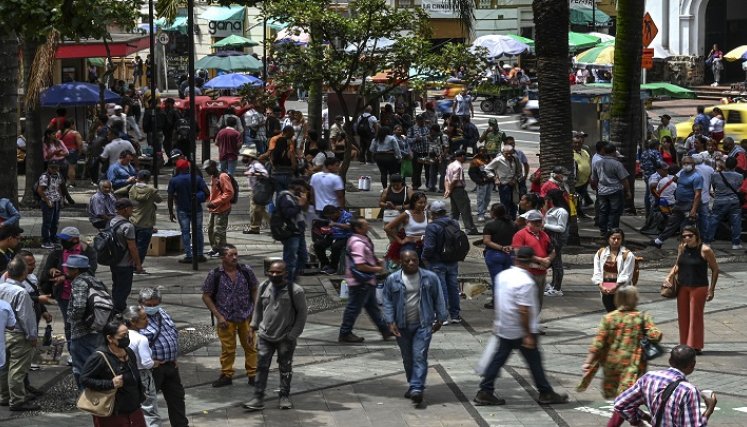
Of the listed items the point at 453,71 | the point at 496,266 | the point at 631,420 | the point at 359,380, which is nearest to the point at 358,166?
the point at 453,71

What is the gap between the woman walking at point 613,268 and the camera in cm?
1479

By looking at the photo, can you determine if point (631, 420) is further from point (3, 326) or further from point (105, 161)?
point (105, 161)

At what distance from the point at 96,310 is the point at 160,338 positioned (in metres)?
1.20

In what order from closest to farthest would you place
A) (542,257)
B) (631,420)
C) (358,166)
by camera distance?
(631,420)
(542,257)
(358,166)

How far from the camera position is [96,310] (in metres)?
12.6

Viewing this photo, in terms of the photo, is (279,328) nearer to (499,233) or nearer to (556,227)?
(499,233)

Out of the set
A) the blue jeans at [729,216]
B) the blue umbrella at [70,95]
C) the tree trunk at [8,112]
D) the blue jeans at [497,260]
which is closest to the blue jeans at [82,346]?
the blue jeans at [497,260]

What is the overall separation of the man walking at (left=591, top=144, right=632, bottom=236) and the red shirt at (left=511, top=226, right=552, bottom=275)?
6.21 meters

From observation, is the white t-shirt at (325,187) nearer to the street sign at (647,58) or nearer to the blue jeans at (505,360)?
the blue jeans at (505,360)

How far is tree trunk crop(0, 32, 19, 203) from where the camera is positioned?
2211 cm

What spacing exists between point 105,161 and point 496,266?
11.4 m

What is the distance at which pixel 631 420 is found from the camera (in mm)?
9773

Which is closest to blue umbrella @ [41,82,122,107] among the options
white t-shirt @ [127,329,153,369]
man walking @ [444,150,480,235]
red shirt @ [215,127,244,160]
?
red shirt @ [215,127,244,160]

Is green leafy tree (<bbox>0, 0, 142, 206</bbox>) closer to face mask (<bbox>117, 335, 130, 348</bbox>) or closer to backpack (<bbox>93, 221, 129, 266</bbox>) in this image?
backpack (<bbox>93, 221, 129, 266</bbox>)
